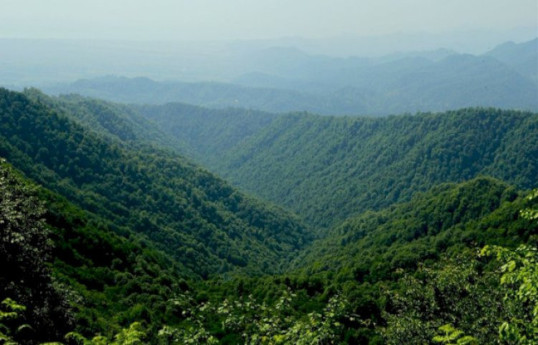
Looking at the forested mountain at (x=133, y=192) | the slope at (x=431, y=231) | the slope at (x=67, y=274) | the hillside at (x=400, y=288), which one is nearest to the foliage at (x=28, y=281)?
the slope at (x=67, y=274)

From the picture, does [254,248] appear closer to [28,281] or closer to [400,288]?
[400,288]

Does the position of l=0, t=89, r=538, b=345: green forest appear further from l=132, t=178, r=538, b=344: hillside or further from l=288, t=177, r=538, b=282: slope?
l=288, t=177, r=538, b=282: slope

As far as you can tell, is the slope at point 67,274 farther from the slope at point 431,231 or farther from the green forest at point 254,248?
the slope at point 431,231

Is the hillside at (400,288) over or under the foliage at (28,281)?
under

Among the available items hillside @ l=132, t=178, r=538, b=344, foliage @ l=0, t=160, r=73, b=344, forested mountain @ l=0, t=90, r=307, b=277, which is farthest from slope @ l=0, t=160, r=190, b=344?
forested mountain @ l=0, t=90, r=307, b=277

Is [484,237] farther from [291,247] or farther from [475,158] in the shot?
[475,158]

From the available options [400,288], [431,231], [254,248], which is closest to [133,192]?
[254,248]
